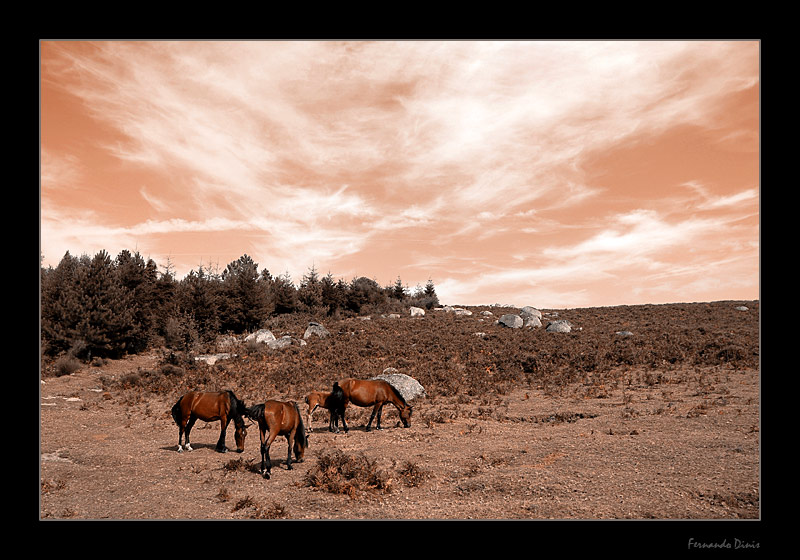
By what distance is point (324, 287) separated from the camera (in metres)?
60.1

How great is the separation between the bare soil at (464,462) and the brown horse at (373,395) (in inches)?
23.8

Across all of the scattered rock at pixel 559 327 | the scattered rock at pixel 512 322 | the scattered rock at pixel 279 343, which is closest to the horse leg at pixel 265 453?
the scattered rock at pixel 279 343

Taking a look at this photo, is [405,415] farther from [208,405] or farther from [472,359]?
[472,359]

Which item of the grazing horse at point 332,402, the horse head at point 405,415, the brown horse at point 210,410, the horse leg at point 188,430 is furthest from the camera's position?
the horse head at point 405,415

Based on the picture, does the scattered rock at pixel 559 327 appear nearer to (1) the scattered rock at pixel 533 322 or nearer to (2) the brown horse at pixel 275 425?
(1) the scattered rock at pixel 533 322

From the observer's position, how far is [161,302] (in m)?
48.5

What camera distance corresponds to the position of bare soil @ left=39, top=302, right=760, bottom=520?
7875mm

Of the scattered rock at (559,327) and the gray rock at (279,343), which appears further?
the scattered rock at (559,327)

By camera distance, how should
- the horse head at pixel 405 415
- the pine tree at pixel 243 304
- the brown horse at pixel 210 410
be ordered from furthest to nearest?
the pine tree at pixel 243 304
the horse head at pixel 405 415
the brown horse at pixel 210 410

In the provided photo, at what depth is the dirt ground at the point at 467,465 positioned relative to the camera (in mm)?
7840

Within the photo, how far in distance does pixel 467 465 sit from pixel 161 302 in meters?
47.7

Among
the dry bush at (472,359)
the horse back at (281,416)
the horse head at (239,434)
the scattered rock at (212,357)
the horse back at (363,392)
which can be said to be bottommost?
the scattered rock at (212,357)
